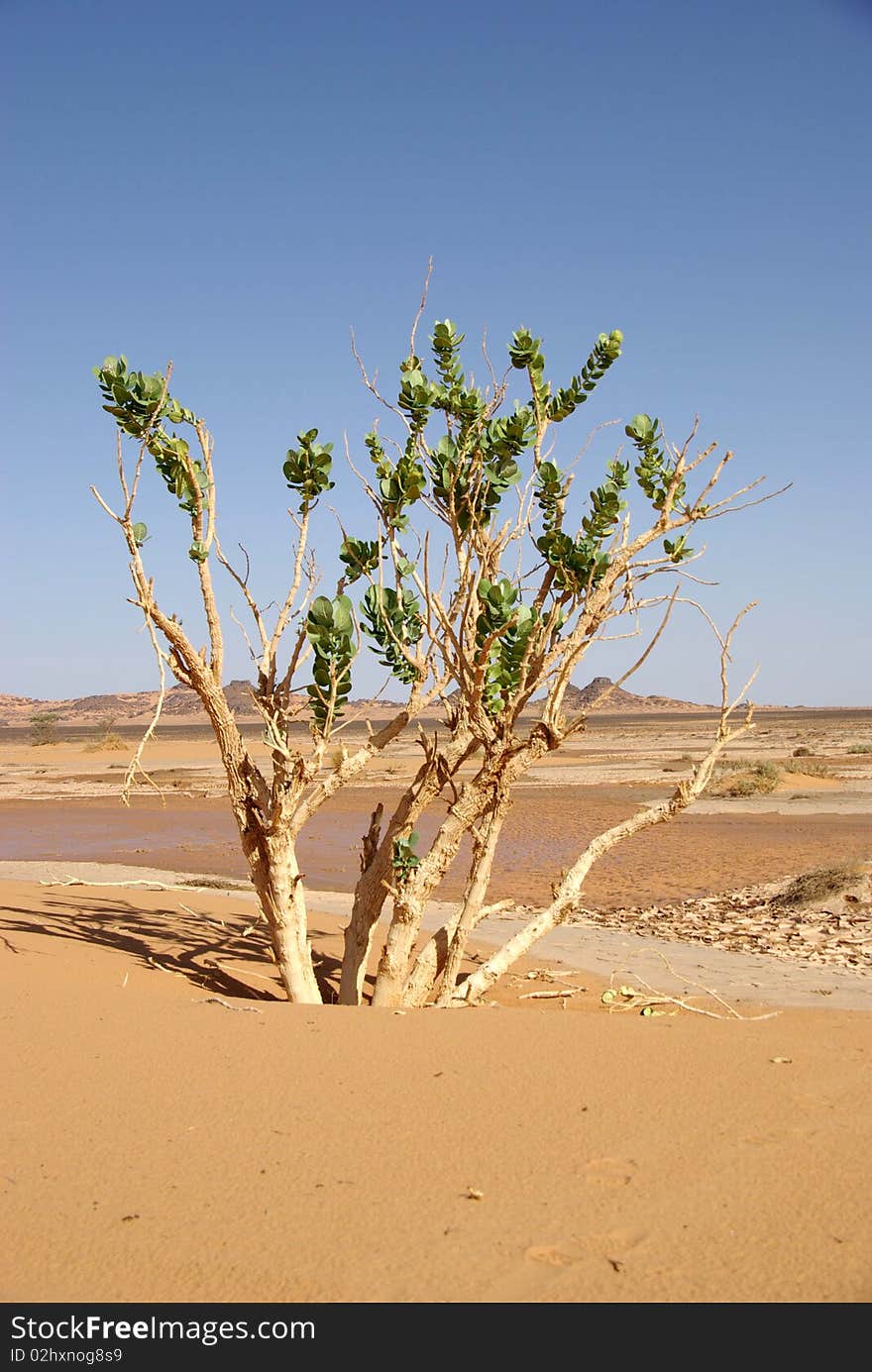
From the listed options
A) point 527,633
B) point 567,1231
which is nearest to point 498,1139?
point 567,1231

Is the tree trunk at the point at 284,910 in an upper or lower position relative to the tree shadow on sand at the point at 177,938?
upper

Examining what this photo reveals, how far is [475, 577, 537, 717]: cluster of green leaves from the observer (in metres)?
6.12

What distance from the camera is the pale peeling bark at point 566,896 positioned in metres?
6.52

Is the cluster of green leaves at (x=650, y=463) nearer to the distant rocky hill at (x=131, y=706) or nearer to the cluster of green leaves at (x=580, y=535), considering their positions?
the cluster of green leaves at (x=580, y=535)

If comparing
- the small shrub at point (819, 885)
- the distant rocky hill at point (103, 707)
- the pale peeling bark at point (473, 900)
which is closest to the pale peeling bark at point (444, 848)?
the pale peeling bark at point (473, 900)

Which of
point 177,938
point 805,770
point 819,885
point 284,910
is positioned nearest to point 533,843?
point 819,885

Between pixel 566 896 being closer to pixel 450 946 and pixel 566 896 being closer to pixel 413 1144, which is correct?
pixel 450 946

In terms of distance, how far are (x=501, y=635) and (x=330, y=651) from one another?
3.42 ft

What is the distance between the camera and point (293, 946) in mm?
6496

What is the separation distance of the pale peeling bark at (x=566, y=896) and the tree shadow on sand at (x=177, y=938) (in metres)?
1.45

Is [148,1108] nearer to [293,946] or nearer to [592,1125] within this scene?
[592,1125]

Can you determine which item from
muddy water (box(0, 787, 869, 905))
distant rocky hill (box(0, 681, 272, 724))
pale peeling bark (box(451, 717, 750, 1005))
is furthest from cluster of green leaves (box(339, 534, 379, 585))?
distant rocky hill (box(0, 681, 272, 724))

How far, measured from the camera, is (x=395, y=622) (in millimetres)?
6805
